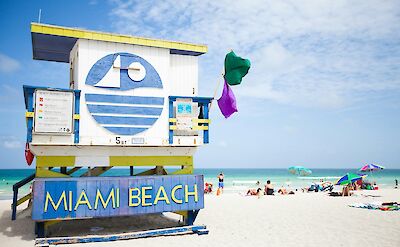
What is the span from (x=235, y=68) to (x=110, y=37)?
4.24 meters

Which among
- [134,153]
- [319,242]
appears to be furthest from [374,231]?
[134,153]

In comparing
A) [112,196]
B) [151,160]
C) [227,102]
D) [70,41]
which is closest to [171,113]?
[151,160]

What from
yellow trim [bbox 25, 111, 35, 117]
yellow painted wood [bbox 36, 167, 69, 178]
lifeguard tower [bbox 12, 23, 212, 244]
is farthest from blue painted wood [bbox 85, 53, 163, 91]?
yellow painted wood [bbox 36, 167, 69, 178]

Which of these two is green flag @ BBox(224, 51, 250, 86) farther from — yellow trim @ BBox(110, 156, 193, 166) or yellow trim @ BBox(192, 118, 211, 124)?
yellow trim @ BBox(110, 156, 193, 166)

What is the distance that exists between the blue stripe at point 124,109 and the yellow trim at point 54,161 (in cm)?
165

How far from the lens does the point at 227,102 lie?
12.2 meters

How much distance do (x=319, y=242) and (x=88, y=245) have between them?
6.76 m

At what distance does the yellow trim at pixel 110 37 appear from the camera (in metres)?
10.9

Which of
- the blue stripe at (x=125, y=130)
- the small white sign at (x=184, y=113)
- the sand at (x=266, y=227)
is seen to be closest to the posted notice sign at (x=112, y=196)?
the sand at (x=266, y=227)

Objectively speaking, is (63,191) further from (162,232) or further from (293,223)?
(293,223)

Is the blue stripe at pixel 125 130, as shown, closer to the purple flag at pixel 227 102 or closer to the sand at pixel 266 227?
the purple flag at pixel 227 102

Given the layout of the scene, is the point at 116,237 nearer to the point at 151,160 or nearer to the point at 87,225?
the point at 151,160

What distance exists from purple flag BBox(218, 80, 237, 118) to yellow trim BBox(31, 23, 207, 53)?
5.64 feet

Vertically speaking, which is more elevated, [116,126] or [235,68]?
[235,68]
